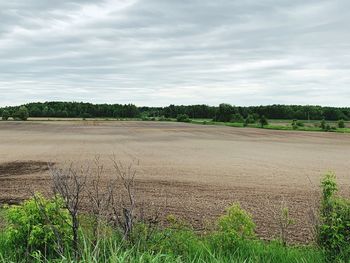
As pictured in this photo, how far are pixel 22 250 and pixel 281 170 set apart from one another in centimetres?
2440

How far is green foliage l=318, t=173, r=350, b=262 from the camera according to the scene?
8594 millimetres

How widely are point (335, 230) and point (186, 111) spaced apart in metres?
170

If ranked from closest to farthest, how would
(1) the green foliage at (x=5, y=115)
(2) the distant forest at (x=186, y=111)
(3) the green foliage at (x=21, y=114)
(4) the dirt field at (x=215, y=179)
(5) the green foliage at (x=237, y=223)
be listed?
(5) the green foliage at (x=237, y=223) < (4) the dirt field at (x=215, y=179) < (3) the green foliage at (x=21, y=114) < (2) the distant forest at (x=186, y=111) < (1) the green foliage at (x=5, y=115)

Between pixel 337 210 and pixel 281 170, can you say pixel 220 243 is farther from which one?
pixel 281 170

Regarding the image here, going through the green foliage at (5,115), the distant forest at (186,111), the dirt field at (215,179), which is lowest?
the dirt field at (215,179)

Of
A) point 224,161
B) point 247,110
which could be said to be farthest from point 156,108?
point 224,161

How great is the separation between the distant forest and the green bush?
129 metres

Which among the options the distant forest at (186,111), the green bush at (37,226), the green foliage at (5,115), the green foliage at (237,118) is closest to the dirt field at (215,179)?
the green bush at (37,226)

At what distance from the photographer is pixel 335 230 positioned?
862 cm

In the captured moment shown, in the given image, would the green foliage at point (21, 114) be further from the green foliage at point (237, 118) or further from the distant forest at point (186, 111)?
the green foliage at point (237, 118)

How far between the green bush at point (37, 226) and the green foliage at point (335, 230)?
4.84 metres

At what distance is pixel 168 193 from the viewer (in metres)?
21.1

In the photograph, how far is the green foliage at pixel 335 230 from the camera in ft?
28.2

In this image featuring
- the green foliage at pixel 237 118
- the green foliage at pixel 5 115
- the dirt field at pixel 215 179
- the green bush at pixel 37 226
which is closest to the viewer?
the green bush at pixel 37 226
